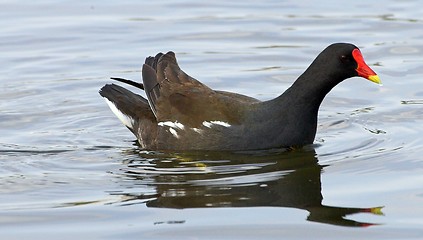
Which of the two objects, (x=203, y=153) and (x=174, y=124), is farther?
(x=174, y=124)

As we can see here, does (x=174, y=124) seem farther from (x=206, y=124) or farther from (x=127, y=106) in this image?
(x=127, y=106)

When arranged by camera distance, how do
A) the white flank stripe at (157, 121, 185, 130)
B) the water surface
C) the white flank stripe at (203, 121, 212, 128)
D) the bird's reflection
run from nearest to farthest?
the water surface, the bird's reflection, the white flank stripe at (203, 121, 212, 128), the white flank stripe at (157, 121, 185, 130)

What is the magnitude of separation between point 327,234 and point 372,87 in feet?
14.4

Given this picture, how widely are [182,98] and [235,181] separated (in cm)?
142

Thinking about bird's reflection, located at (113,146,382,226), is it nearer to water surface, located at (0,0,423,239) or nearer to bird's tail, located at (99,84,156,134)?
water surface, located at (0,0,423,239)

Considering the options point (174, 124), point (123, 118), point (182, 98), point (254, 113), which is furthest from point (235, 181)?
point (123, 118)

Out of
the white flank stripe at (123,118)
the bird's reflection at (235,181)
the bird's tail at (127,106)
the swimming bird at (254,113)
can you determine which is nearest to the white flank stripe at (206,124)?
the swimming bird at (254,113)

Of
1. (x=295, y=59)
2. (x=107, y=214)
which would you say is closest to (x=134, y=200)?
(x=107, y=214)

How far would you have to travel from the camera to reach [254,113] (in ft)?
28.8

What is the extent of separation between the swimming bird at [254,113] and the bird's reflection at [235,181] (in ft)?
0.36

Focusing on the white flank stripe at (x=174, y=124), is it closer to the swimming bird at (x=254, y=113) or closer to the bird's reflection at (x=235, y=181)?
the swimming bird at (x=254, y=113)

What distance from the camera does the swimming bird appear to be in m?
8.76

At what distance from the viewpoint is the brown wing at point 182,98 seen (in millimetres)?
8906

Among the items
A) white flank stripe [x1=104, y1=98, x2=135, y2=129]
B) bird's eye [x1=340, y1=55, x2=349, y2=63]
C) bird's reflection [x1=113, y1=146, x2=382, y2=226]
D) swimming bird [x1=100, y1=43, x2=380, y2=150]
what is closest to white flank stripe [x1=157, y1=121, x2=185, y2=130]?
swimming bird [x1=100, y1=43, x2=380, y2=150]
